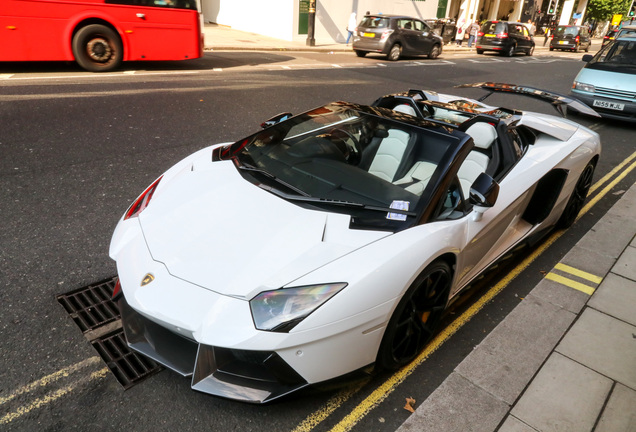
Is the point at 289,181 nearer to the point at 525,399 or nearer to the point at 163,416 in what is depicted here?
the point at 163,416

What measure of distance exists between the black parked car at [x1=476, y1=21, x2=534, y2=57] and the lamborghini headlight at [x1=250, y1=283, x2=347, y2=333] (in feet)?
82.7

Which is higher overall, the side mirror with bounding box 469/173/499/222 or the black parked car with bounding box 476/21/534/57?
the side mirror with bounding box 469/173/499/222

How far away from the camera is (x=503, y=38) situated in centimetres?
2388

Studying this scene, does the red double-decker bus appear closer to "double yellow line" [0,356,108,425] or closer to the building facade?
"double yellow line" [0,356,108,425]

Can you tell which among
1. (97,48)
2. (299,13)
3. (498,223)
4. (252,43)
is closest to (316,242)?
(498,223)

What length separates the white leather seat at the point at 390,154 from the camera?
3.22 meters

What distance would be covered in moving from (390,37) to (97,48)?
1107cm

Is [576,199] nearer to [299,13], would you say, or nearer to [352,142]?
[352,142]

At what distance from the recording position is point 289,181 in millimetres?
3037

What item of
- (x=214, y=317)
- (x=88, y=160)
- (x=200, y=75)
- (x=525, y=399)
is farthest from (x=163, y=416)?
(x=200, y=75)

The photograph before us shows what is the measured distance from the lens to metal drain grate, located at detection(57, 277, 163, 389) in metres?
2.62

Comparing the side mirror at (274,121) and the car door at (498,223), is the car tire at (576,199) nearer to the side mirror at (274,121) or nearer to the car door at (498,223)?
the car door at (498,223)

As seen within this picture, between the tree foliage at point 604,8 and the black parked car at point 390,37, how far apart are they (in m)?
45.3

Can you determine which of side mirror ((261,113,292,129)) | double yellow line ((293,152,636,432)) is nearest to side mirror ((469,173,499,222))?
double yellow line ((293,152,636,432))
